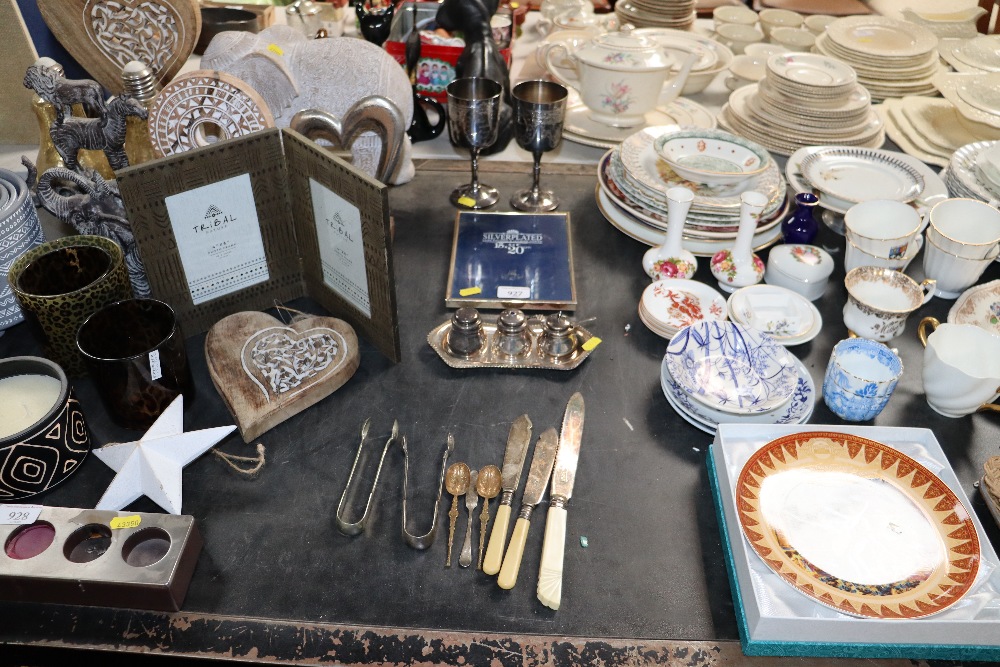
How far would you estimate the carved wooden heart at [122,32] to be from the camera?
1.36 meters

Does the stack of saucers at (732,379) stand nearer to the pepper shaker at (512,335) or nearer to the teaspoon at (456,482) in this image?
the pepper shaker at (512,335)

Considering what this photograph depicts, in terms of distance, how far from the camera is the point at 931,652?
0.83 m

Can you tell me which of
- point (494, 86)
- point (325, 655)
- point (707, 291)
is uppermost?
point (494, 86)

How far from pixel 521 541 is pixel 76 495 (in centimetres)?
58

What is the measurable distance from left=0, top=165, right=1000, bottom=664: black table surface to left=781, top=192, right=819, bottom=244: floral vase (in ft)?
0.51

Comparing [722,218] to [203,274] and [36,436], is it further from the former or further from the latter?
[36,436]

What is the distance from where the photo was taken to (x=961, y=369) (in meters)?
1.05

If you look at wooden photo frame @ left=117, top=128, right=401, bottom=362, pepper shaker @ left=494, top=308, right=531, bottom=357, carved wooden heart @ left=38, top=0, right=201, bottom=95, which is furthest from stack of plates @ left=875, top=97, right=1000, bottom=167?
carved wooden heart @ left=38, top=0, right=201, bottom=95

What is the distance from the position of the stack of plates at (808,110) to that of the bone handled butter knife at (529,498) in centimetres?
102

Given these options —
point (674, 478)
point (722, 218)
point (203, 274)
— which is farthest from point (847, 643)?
point (203, 274)

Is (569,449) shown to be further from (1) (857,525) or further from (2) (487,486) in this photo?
(1) (857,525)

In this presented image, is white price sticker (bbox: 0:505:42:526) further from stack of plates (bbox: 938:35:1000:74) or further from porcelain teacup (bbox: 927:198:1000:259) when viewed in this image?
stack of plates (bbox: 938:35:1000:74)

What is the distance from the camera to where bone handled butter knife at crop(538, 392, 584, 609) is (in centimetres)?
87

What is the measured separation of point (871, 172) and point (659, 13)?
3.05 feet
